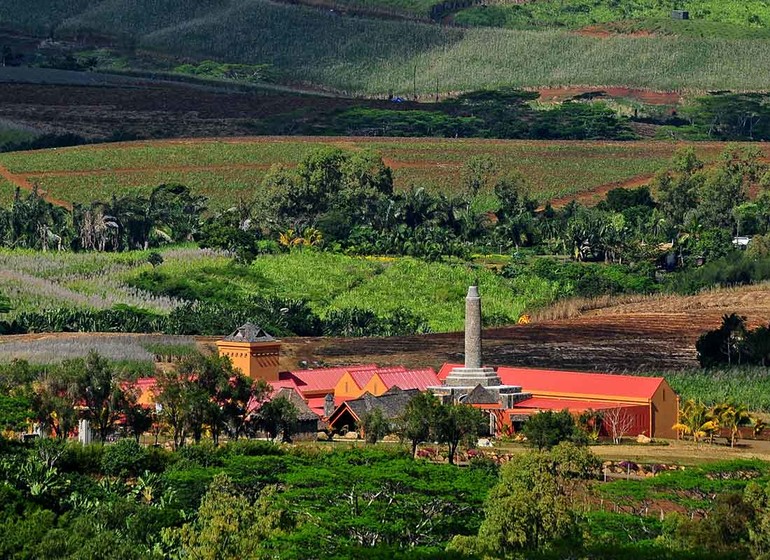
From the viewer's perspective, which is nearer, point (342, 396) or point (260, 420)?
point (260, 420)

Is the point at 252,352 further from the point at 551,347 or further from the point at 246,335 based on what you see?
the point at 551,347

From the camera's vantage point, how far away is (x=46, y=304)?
12612 cm

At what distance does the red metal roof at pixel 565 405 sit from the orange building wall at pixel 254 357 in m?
10.2

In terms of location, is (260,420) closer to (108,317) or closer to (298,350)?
(298,350)

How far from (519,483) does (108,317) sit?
52.9 m

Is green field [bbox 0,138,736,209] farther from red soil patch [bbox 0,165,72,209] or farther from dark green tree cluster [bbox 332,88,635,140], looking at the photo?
dark green tree cluster [bbox 332,88,635,140]

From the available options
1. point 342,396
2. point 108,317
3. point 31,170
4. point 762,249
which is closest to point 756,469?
point 342,396

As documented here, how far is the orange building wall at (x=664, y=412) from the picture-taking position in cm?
9825

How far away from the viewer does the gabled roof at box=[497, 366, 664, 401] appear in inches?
3915

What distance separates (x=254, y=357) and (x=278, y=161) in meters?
75.5

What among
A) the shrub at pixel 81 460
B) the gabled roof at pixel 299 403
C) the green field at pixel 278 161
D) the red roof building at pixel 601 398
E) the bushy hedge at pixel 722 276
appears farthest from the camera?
the green field at pixel 278 161

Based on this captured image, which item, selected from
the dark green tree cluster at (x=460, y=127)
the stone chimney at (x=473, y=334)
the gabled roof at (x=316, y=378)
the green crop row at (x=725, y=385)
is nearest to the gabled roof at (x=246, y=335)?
the gabled roof at (x=316, y=378)

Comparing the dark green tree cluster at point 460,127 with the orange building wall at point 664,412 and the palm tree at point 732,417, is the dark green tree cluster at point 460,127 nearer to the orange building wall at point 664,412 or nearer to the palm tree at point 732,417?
the orange building wall at point 664,412

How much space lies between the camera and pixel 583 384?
10138cm
